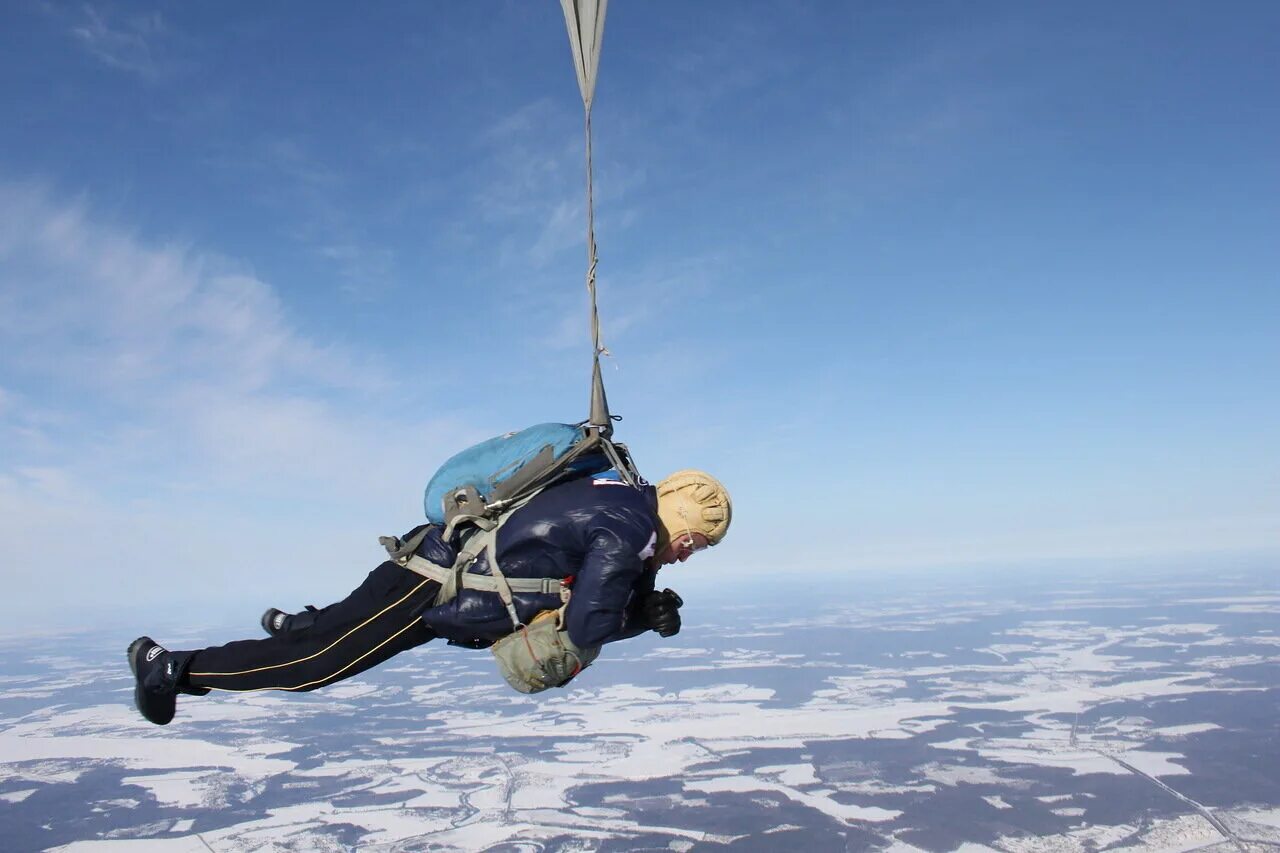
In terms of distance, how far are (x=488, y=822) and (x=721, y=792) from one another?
18.9 m

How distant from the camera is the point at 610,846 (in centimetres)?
5053

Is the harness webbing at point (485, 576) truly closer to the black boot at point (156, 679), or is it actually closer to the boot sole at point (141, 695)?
the black boot at point (156, 679)

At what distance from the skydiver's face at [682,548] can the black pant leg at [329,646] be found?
4.17ft

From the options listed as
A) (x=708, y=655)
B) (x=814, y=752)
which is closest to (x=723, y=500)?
(x=814, y=752)

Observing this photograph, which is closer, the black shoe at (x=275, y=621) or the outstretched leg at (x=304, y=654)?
the outstretched leg at (x=304, y=654)

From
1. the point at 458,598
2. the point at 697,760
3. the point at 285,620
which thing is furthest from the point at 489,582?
the point at 697,760

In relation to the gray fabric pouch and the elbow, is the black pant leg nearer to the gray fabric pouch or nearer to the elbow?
the gray fabric pouch

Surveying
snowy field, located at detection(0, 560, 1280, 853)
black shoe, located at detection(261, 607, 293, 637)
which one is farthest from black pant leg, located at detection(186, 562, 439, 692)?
snowy field, located at detection(0, 560, 1280, 853)

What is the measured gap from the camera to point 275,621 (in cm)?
450

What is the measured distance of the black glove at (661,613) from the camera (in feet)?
15.0

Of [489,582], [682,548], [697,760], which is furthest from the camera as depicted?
[697,760]

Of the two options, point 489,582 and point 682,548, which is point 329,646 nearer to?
point 489,582

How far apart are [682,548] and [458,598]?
1.25 metres

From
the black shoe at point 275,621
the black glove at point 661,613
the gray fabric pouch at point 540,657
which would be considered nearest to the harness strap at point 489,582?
the gray fabric pouch at point 540,657
